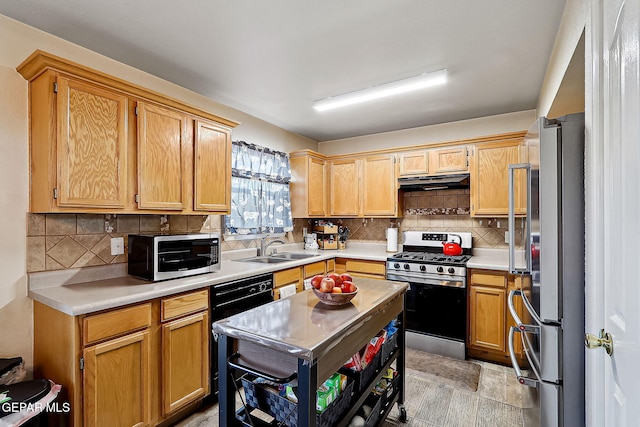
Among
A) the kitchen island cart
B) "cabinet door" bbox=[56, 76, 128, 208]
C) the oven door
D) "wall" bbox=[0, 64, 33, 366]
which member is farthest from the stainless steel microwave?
the oven door

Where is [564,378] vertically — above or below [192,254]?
below

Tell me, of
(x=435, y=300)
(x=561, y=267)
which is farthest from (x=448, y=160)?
(x=561, y=267)

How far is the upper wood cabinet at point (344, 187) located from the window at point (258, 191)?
67cm

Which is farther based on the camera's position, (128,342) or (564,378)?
(128,342)

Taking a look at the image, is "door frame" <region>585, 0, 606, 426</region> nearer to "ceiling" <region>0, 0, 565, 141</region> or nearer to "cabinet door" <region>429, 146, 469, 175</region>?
"ceiling" <region>0, 0, 565, 141</region>

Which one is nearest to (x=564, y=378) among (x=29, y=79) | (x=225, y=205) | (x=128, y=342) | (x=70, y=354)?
(x=128, y=342)

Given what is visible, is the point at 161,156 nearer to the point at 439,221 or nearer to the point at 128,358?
the point at 128,358

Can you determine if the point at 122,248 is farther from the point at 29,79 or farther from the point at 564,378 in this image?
the point at 564,378

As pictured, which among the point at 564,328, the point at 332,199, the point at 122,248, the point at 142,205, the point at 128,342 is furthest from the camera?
the point at 332,199

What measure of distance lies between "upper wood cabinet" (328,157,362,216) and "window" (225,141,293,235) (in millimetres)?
668

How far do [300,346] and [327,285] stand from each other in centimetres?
52

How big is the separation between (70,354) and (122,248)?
0.91m

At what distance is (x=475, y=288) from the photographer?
125 inches

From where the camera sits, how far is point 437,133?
13.4 feet
